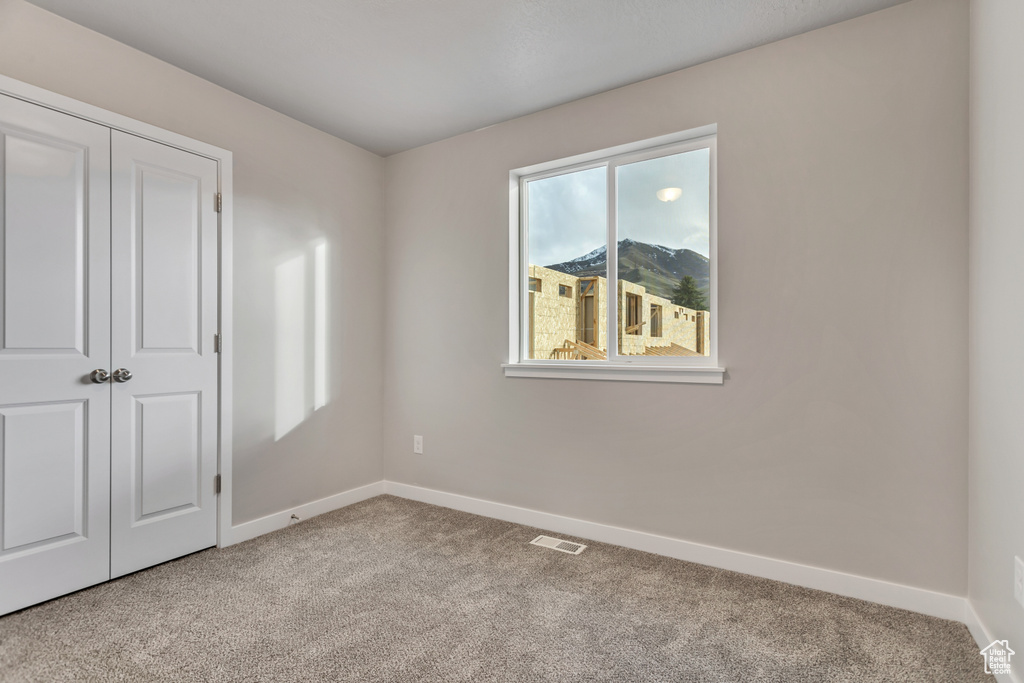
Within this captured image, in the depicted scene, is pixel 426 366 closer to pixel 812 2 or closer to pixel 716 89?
pixel 716 89

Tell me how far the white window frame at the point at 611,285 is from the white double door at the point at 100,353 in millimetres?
1661

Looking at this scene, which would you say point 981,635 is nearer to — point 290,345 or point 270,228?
point 290,345

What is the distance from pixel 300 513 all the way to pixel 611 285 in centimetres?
230

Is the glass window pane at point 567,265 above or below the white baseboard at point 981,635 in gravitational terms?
above

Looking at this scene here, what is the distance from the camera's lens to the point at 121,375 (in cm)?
225

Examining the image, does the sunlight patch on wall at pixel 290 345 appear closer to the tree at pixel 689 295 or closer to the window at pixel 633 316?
the window at pixel 633 316

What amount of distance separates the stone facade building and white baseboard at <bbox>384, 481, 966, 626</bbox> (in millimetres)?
951

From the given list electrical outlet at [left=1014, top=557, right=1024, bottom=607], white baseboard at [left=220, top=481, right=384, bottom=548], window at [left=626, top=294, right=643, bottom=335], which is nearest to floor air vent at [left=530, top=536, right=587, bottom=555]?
window at [left=626, top=294, right=643, bottom=335]

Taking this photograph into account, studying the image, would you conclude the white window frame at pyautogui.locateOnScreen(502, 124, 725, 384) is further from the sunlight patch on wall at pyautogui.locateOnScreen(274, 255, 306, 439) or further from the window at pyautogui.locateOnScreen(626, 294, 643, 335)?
the sunlight patch on wall at pyautogui.locateOnScreen(274, 255, 306, 439)

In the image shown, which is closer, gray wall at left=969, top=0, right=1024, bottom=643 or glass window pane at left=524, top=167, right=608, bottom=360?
gray wall at left=969, top=0, right=1024, bottom=643

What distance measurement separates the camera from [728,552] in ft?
7.79

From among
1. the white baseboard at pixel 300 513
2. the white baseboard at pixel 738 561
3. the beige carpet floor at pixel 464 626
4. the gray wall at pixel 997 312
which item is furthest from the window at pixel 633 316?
the white baseboard at pixel 300 513

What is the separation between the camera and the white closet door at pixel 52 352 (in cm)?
195

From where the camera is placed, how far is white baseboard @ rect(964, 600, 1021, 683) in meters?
1.47
